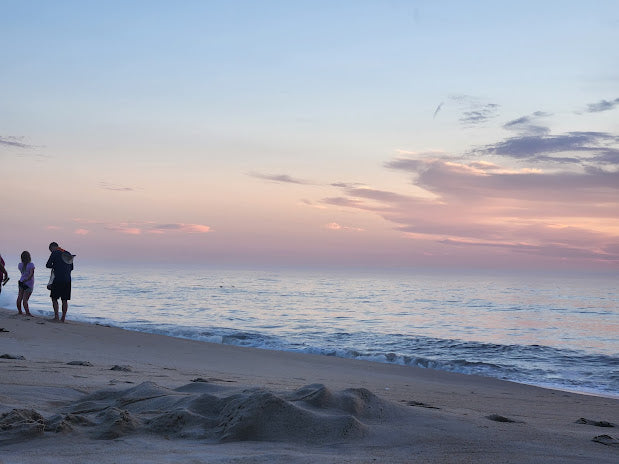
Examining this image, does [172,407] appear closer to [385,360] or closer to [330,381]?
[330,381]

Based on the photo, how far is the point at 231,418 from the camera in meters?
4.12

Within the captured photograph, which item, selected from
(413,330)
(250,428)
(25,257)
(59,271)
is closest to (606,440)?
(250,428)

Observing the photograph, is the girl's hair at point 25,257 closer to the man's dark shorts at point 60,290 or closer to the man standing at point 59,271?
the man standing at point 59,271

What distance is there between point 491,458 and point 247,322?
18670 millimetres

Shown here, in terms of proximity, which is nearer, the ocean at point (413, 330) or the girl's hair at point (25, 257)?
the ocean at point (413, 330)

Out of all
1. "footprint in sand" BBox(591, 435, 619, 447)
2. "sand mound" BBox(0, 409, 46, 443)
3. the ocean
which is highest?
A: "footprint in sand" BBox(591, 435, 619, 447)

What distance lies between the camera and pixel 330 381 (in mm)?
9094

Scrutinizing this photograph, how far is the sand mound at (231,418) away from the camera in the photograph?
3.90 metres

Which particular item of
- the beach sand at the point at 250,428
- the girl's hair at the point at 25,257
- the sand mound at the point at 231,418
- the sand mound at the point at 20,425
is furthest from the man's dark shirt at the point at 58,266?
the sand mound at the point at 20,425

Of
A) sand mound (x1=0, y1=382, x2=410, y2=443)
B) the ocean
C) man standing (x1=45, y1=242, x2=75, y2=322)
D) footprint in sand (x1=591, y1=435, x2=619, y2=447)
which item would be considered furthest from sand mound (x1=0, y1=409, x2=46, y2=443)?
man standing (x1=45, y1=242, x2=75, y2=322)

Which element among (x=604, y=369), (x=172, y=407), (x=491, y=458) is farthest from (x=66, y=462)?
(x=604, y=369)

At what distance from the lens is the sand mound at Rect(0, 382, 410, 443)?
3896mm

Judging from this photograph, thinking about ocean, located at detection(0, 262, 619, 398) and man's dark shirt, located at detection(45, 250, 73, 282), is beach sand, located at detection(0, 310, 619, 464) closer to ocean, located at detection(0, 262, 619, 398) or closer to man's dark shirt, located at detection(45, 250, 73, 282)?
ocean, located at detection(0, 262, 619, 398)

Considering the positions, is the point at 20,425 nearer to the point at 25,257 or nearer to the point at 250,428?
the point at 250,428
